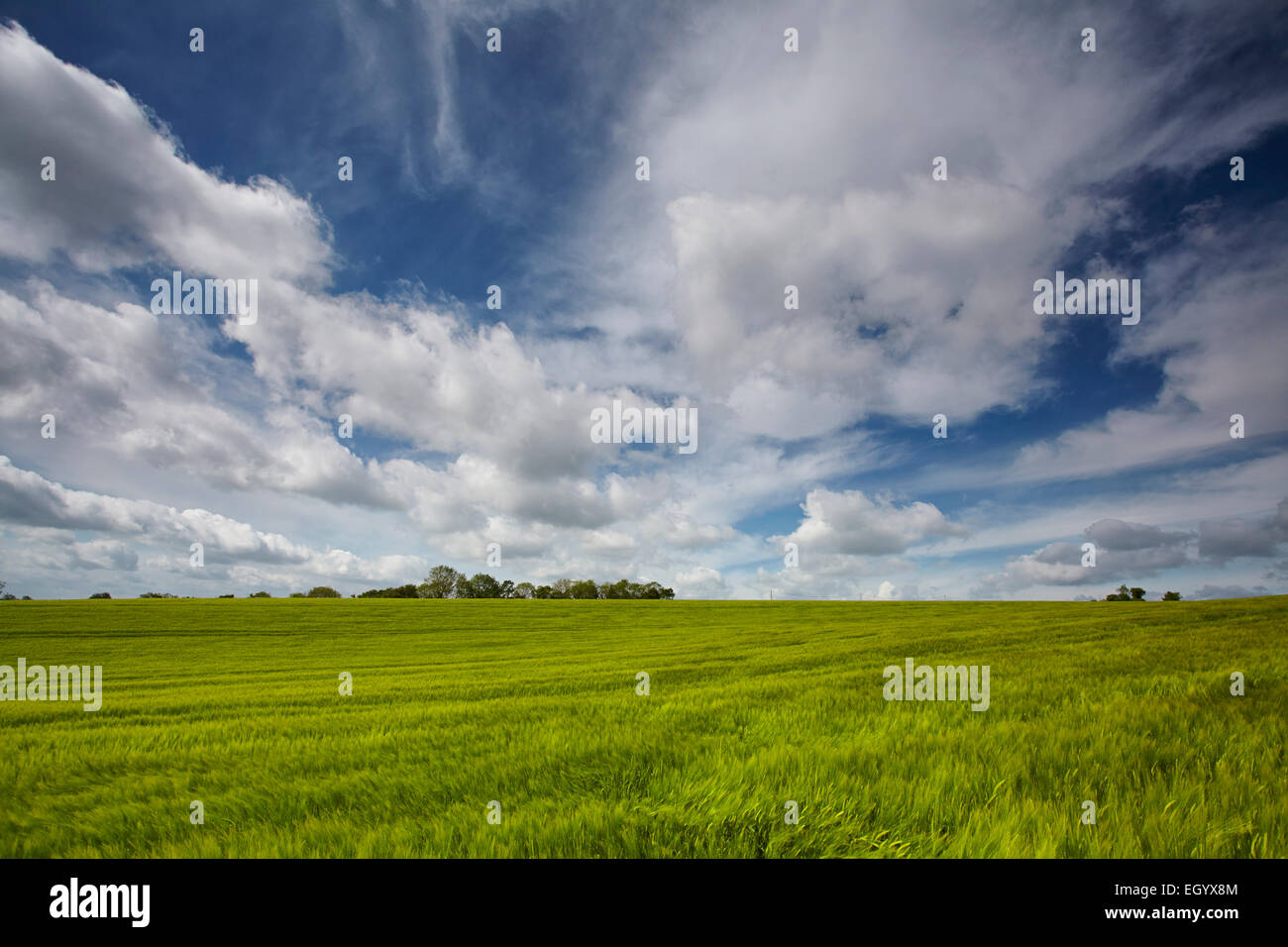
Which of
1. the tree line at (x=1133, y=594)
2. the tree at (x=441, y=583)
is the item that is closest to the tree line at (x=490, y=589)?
the tree at (x=441, y=583)

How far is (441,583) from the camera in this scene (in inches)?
4368

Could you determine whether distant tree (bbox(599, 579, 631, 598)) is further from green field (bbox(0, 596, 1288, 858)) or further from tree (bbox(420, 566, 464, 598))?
green field (bbox(0, 596, 1288, 858))

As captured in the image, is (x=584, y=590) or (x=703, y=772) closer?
(x=703, y=772)

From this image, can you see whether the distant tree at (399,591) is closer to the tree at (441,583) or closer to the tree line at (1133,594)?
the tree at (441,583)

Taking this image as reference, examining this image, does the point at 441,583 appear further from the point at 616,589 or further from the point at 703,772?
the point at 703,772

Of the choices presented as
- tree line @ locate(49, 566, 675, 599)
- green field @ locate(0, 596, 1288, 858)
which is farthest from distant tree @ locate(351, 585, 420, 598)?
green field @ locate(0, 596, 1288, 858)

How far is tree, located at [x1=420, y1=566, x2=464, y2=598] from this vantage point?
110000mm

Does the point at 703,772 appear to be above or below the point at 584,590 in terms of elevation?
above

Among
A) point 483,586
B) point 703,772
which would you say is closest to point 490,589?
point 483,586
